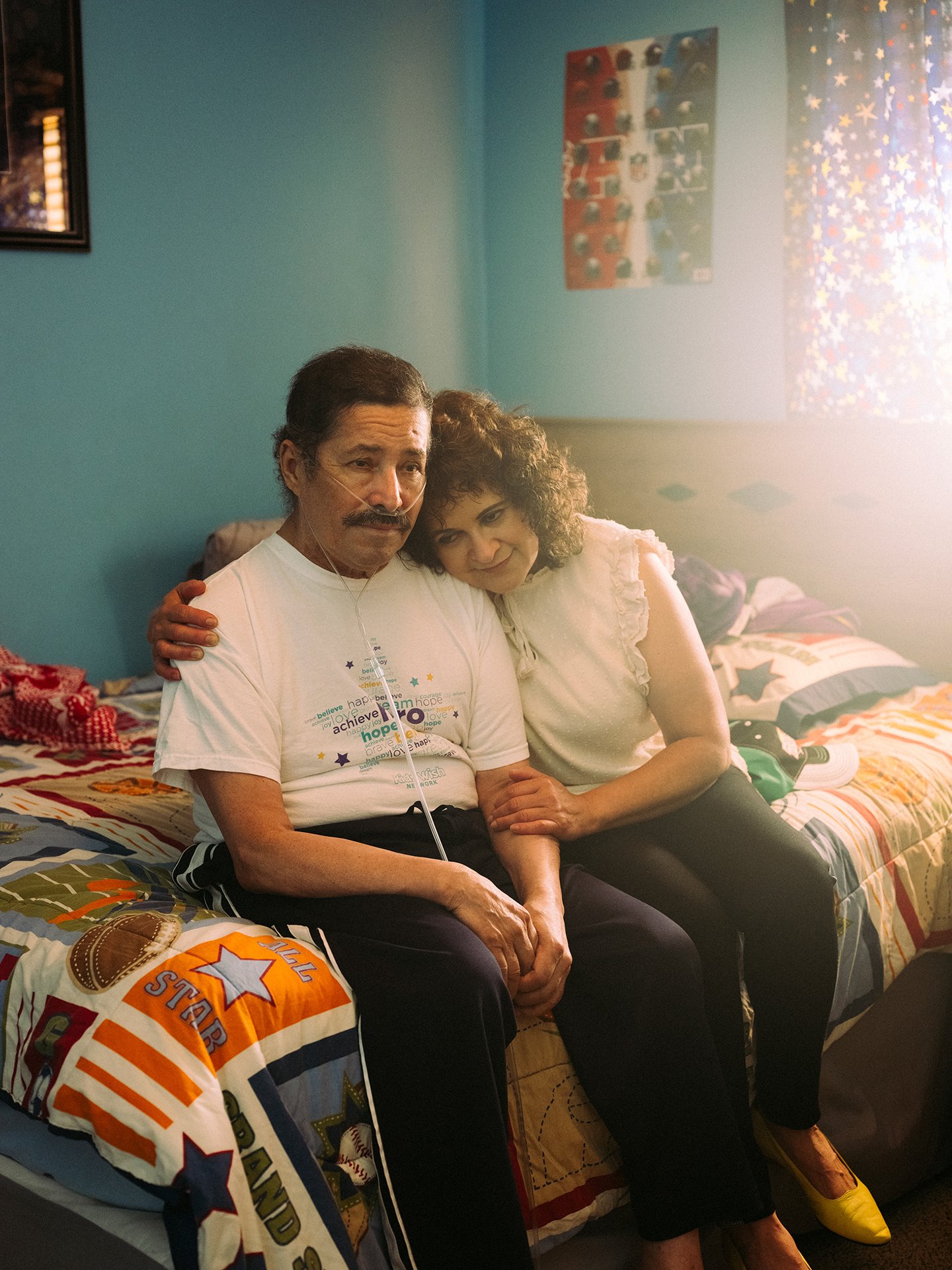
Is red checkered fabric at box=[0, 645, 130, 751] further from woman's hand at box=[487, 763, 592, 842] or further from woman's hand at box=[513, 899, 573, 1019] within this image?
woman's hand at box=[513, 899, 573, 1019]

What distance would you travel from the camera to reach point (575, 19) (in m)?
3.26

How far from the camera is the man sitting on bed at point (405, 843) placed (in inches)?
46.6

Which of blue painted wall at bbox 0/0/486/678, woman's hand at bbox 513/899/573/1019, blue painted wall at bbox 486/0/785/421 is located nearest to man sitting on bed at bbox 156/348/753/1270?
woman's hand at bbox 513/899/573/1019

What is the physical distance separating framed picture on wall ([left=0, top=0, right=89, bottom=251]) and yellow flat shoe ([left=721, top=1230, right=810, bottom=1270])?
238cm

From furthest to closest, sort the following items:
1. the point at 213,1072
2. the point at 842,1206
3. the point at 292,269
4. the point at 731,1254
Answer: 1. the point at 292,269
2. the point at 842,1206
3. the point at 731,1254
4. the point at 213,1072

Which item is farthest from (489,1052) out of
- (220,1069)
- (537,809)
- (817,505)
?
(817,505)

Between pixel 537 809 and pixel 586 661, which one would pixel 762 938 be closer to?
pixel 537 809

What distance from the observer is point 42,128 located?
101 inches

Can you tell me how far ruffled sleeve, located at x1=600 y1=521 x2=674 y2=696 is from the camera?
1.69m

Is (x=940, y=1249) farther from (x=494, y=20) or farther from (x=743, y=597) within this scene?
(x=494, y=20)

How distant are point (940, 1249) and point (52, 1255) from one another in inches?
52.9

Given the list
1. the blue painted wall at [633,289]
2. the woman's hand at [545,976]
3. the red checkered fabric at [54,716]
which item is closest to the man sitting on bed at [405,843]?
the woman's hand at [545,976]

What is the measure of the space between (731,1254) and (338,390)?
1.23m

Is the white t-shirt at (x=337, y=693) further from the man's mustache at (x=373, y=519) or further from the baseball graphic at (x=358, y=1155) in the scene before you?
the baseball graphic at (x=358, y=1155)
